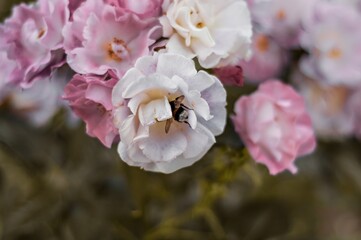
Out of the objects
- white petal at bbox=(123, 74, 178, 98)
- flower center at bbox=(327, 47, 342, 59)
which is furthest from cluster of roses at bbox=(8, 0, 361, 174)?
flower center at bbox=(327, 47, 342, 59)

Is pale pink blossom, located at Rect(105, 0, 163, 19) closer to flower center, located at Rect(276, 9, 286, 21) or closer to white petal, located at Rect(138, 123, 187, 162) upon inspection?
white petal, located at Rect(138, 123, 187, 162)

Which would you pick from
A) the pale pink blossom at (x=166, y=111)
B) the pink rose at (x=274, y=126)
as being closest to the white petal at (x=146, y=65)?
the pale pink blossom at (x=166, y=111)

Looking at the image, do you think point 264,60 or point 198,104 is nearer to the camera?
point 198,104

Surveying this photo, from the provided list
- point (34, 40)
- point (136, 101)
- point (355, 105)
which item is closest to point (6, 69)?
point (34, 40)

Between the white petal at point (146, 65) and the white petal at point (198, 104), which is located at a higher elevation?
the white petal at point (146, 65)

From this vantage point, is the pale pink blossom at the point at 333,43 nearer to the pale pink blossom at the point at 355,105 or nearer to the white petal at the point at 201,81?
the pale pink blossom at the point at 355,105

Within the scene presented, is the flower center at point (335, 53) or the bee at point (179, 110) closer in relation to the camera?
the bee at point (179, 110)

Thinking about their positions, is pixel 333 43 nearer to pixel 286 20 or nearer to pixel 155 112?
pixel 286 20
